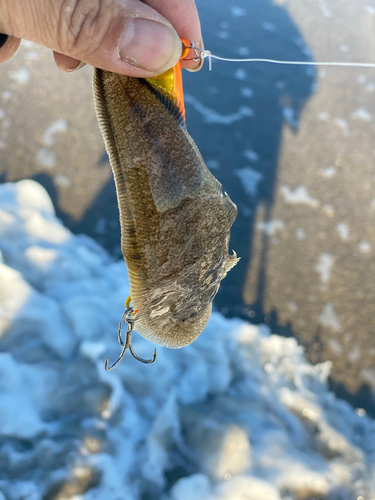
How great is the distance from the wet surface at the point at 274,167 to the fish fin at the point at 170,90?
2.50 meters

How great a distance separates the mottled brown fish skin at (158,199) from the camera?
1.24 meters

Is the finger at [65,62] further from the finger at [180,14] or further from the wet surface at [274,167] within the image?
the wet surface at [274,167]

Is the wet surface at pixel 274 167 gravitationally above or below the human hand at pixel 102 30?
below

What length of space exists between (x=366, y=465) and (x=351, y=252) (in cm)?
210

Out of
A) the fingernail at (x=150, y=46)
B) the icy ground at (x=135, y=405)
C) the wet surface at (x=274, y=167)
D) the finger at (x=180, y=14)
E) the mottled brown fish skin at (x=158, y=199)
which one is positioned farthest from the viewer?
the wet surface at (x=274, y=167)

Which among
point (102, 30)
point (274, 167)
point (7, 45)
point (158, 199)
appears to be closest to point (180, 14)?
point (102, 30)

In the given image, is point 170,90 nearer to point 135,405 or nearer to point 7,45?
point 7,45

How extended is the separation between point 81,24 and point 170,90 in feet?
1.64

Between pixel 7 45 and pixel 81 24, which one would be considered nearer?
pixel 81 24

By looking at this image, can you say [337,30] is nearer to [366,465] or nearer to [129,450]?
[366,465]

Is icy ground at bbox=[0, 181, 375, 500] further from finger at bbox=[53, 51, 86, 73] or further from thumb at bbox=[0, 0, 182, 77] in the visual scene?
thumb at bbox=[0, 0, 182, 77]

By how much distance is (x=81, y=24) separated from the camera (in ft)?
4.83

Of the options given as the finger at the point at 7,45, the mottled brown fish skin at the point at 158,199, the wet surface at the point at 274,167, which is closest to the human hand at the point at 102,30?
the mottled brown fish skin at the point at 158,199

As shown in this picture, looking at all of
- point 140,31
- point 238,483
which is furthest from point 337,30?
point 238,483
